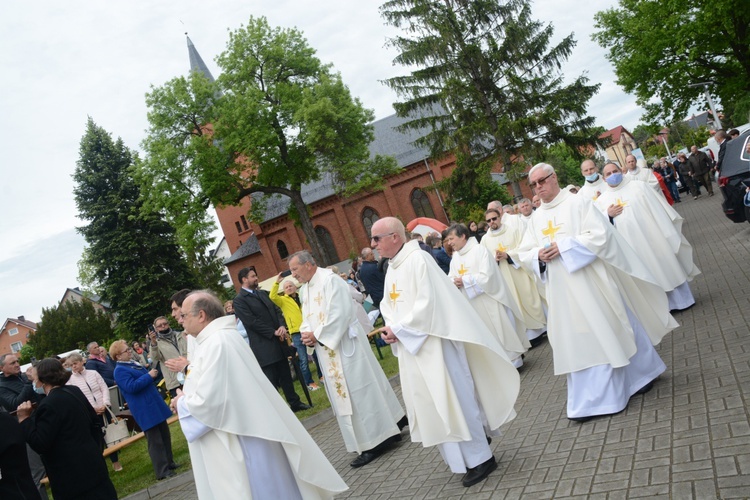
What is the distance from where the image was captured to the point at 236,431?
4441 millimetres

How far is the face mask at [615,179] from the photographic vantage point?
9.79 metres

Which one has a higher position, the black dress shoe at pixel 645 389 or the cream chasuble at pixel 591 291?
the cream chasuble at pixel 591 291

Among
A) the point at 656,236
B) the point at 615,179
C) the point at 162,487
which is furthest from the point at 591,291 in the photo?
the point at 162,487

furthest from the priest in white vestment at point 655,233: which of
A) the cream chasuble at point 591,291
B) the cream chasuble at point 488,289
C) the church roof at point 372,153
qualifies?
the church roof at point 372,153

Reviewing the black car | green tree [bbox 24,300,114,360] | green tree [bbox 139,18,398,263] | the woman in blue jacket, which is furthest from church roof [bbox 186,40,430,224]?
the woman in blue jacket

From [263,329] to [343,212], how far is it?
4657 cm

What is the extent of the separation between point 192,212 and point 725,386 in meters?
33.5

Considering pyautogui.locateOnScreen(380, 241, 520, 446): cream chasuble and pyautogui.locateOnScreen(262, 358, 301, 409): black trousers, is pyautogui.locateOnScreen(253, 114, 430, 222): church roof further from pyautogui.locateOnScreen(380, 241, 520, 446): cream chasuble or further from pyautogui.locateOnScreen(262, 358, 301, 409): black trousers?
pyautogui.locateOnScreen(380, 241, 520, 446): cream chasuble

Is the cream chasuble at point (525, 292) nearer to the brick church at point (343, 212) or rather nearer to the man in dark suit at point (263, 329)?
the man in dark suit at point (263, 329)

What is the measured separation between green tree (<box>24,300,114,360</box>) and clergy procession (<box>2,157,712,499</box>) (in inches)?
2312

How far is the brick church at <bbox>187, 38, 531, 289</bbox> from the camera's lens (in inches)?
2158

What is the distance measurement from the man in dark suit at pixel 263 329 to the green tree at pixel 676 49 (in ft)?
87.3

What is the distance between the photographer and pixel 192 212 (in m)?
36.2

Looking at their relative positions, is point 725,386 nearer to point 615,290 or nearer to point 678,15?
point 615,290
